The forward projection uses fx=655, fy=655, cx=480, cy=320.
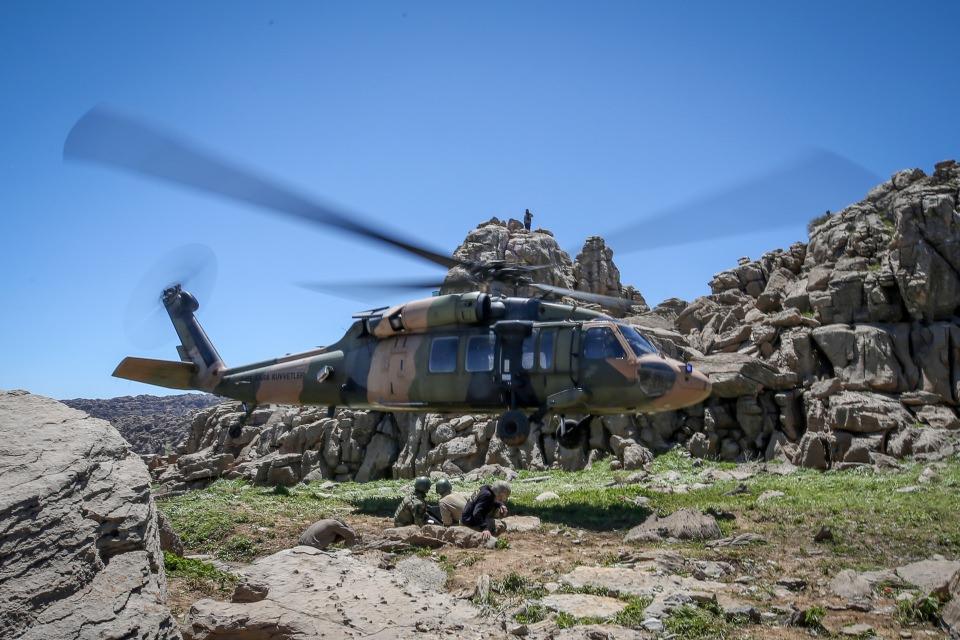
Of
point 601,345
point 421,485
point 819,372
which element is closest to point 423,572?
point 421,485

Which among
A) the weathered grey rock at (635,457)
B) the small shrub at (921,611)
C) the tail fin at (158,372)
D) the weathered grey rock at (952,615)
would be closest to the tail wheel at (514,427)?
the small shrub at (921,611)

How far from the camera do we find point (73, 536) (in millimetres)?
3264

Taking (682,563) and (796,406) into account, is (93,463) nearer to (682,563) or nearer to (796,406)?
(682,563)

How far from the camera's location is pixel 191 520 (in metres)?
9.15

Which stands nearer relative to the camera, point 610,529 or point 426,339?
point 610,529

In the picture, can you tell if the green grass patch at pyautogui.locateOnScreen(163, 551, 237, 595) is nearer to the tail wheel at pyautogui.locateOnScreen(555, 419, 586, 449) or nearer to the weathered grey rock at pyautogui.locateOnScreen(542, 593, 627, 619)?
the weathered grey rock at pyautogui.locateOnScreen(542, 593, 627, 619)

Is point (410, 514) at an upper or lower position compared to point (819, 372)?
lower

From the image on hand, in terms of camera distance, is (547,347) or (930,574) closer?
(930,574)

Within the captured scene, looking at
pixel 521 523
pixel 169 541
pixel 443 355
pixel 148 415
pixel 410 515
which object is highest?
pixel 443 355

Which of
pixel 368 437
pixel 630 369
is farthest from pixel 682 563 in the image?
pixel 368 437

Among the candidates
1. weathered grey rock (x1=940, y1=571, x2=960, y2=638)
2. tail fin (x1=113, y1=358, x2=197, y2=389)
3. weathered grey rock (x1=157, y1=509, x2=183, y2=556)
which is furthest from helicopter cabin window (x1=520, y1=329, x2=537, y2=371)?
tail fin (x1=113, y1=358, x2=197, y2=389)

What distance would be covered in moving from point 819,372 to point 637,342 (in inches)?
475

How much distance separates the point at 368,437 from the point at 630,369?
17921mm

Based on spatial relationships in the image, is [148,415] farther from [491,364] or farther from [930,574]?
[930,574]
